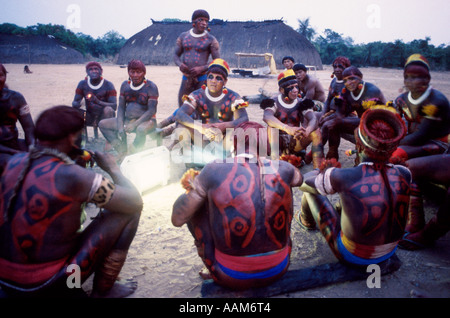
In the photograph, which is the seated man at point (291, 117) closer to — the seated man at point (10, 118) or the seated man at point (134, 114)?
the seated man at point (134, 114)

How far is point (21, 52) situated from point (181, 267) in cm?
4649

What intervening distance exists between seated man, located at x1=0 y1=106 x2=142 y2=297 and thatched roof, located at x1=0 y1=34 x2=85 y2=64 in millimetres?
44969

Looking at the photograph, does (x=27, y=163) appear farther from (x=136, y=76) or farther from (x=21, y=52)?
(x=21, y=52)

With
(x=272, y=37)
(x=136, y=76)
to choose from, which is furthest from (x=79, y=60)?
(x=136, y=76)

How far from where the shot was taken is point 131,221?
256 centimetres

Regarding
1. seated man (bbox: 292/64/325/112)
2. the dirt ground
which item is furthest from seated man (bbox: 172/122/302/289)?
seated man (bbox: 292/64/325/112)

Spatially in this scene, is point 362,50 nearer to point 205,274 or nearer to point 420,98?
point 420,98

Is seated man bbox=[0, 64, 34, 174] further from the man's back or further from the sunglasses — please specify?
the sunglasses

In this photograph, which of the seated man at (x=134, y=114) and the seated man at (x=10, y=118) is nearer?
the seated man at (x=10, y=118)

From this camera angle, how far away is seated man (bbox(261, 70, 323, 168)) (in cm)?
542

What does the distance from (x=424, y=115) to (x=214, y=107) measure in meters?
3.39

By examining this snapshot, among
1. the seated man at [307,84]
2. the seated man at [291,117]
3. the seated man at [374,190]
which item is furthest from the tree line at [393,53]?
the seated man at [374,190]

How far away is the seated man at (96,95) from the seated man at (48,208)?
516 centimetres

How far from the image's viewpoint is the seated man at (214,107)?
5273 millimetres
